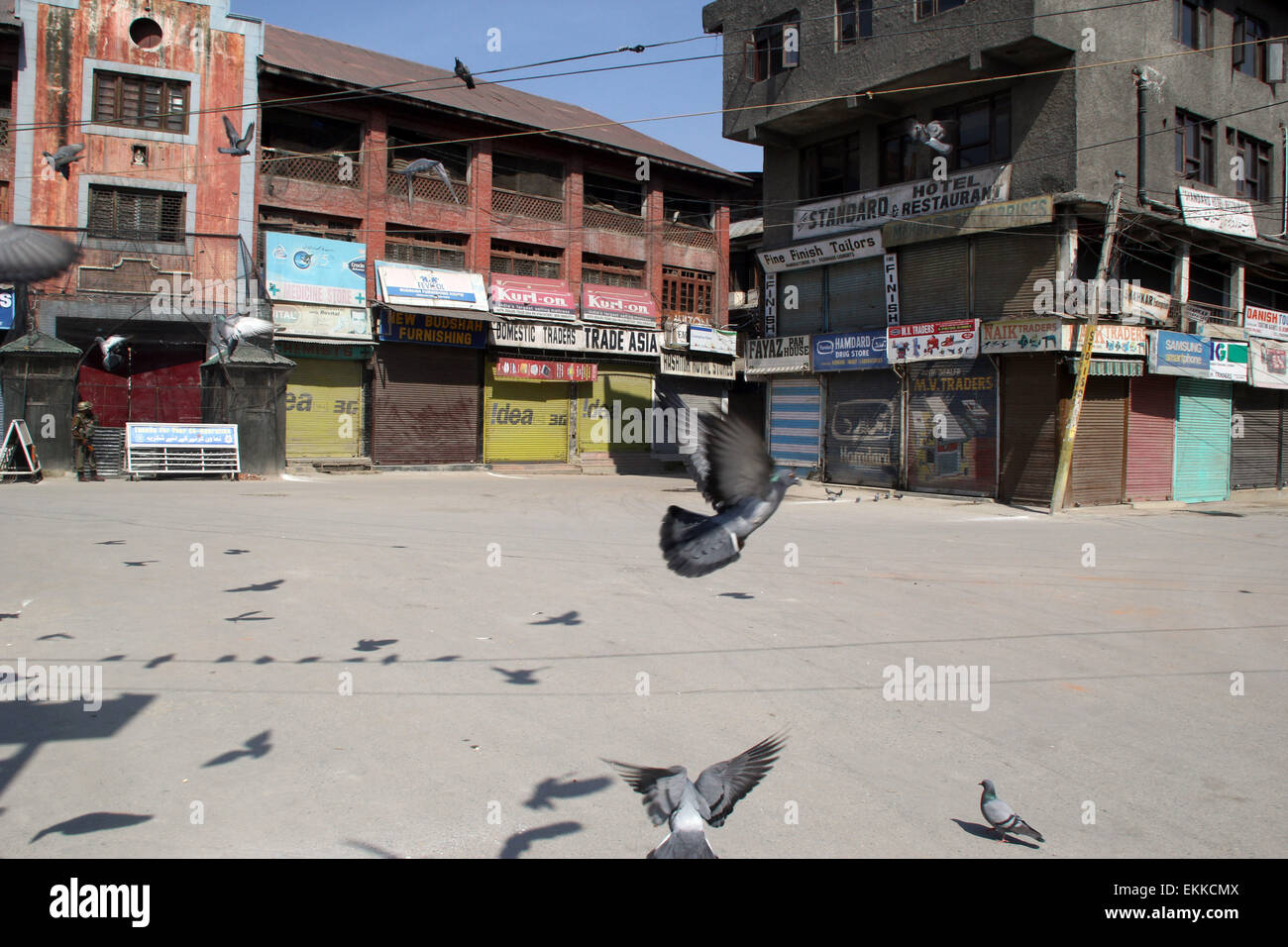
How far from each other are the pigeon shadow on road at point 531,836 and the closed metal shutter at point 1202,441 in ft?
78.1

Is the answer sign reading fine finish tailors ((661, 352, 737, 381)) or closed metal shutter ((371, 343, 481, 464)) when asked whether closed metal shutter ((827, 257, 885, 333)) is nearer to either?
sign reading fine finish tailors ((661, 352, 737, 381))

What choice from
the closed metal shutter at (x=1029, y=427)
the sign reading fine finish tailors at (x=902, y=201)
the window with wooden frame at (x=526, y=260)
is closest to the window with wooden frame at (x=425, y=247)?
the window with wooden frame at (x=526, y=260)

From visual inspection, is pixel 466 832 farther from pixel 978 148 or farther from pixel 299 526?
pixel 978 148

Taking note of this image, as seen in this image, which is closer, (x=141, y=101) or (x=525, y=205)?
(x=141, y=101)

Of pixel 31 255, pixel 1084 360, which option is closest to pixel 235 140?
pixel 1084 360

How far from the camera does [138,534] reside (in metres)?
11.8

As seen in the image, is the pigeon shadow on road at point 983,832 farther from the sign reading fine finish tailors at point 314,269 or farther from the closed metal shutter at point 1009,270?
the sign reading fine finish tailors at point 314,269

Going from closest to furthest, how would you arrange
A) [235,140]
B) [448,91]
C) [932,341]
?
[932,341] → [235,140] → [448,91]

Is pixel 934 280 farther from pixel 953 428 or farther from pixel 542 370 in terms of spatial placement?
pixel 542 370

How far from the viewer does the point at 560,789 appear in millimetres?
4426

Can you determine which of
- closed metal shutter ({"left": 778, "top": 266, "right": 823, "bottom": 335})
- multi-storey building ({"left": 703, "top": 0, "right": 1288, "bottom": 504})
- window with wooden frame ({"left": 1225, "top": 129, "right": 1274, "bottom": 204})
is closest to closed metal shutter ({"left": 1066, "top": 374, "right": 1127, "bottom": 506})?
multi-storey building ({"left": 703, "top": 0, "right": 1288, "bottom": 504})

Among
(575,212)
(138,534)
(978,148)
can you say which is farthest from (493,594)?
(575,212)

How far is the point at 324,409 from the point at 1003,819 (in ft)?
85.4

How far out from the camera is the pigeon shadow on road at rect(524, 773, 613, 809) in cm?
425
